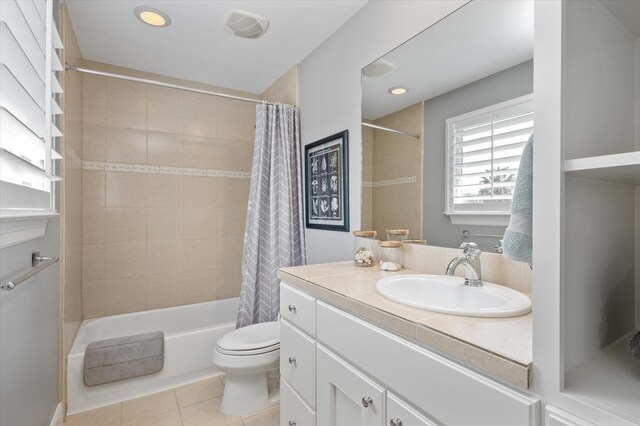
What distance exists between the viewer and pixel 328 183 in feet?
7.09

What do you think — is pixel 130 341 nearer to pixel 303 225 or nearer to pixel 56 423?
pixel 56 423

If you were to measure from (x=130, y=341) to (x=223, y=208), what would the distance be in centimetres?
141

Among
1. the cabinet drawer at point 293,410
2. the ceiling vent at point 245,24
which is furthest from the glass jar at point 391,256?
the ceiling vent at point 245,24

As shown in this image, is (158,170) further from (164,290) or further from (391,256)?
(391,256)

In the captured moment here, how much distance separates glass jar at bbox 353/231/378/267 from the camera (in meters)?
1.66

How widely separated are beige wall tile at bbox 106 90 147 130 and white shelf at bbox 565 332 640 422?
10.3 ft

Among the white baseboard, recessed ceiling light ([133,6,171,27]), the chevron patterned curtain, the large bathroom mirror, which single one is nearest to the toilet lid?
the chevron patterned curtain

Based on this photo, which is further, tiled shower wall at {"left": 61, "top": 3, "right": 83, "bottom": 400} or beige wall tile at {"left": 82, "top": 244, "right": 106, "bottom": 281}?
beige wall tile at {"left": 82, "top": 244, "right": 106, "bottom": 281}

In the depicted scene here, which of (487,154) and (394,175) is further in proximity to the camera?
(394,175)

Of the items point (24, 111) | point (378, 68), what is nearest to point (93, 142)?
point (24, 111)

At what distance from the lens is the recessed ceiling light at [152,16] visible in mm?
1885

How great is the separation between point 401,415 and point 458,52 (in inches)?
55.3

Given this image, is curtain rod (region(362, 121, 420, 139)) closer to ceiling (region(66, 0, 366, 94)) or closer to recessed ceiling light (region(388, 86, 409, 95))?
recessed ceiling light (region(388, 86, 409, 95))

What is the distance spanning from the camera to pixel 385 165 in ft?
5.66
